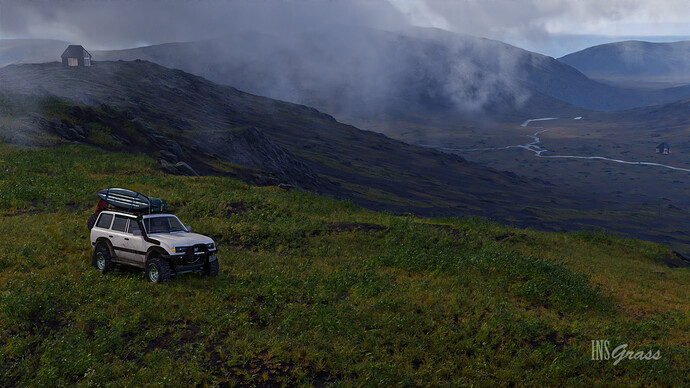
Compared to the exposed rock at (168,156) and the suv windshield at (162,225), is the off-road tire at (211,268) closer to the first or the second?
the suv windshield at (162,225)

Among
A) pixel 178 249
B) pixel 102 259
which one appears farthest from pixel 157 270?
pixel 102 259

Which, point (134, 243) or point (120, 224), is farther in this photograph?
point (120, 224)

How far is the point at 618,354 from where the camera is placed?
12.5 m

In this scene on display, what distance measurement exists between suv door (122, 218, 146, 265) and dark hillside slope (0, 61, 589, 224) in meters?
27.7

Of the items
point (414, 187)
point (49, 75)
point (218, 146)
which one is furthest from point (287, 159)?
point (49, 75)

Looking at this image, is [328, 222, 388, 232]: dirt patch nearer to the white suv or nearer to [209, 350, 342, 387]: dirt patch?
the white suv

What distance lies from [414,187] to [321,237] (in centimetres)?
9261

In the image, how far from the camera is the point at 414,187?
114500 mm

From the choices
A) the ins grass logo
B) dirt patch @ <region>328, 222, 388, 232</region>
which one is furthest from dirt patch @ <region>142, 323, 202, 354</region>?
dirt patch @ <region>328, 222, 388, 232</region>

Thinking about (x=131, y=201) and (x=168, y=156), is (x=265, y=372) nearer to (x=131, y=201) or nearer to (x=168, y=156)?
(x=131, y=201)

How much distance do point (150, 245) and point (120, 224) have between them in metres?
1.66

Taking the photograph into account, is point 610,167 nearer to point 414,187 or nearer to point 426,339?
point 414,187

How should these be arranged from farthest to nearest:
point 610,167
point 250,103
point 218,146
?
point 610,167
point 250,103
point 218,146

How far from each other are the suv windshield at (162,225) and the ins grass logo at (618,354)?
1323cm
